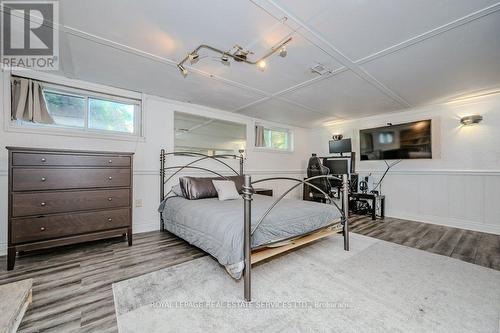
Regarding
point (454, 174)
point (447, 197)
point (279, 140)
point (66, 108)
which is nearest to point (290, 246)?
point (66, 108)

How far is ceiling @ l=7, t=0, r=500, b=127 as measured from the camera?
1.75 meters

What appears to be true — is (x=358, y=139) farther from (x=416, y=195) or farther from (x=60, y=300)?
(x=60, y=300)

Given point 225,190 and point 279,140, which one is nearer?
point 225,190

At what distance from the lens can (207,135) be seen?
4.63 meters

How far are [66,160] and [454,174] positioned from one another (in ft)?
20.9

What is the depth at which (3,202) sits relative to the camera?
2.64m

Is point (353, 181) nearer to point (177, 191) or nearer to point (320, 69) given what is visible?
point (320, 69)

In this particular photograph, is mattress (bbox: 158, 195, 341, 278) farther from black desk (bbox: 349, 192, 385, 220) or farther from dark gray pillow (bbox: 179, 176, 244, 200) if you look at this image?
black desk (bbox: 349, 192, 385, 220)

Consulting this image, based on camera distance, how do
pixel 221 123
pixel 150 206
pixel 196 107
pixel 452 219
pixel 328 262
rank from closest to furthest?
pixel 328 262
pixel 150 206
pixel 452 219
pixel 196 107
pixel 221 123

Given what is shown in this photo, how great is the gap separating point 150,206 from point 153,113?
1665 millimetres

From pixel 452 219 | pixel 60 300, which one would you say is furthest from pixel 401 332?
pixel 452 219

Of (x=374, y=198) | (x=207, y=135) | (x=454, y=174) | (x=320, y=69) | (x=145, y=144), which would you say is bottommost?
(x=374, y=198)

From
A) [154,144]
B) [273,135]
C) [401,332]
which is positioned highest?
[273,135]

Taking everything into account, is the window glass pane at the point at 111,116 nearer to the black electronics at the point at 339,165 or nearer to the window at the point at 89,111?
the window at the point at 89,111
